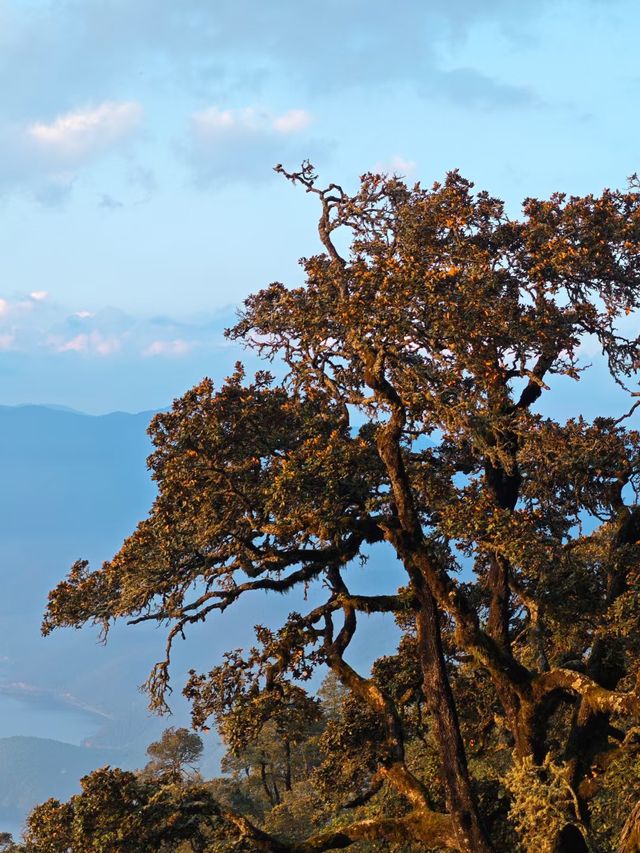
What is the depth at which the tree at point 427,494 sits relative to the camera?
17.0 m

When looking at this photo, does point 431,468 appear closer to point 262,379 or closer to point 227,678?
point 262,379

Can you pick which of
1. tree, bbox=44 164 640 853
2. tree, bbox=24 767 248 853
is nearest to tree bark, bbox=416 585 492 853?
tree, bbox=44 164 640 853

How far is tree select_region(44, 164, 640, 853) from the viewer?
1700cm

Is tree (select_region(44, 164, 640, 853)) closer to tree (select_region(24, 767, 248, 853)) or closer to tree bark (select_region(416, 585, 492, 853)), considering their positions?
tree bark (select_region(416, 585, 492, 853))

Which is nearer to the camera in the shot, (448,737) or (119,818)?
(448,737)

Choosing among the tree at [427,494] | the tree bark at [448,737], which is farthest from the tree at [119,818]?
the tree bark at [448,737]

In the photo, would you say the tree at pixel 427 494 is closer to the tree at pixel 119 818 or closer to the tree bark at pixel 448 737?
Result: the tree bark at pixel 448 737

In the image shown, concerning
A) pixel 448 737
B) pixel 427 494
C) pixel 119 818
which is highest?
pixel 427 494

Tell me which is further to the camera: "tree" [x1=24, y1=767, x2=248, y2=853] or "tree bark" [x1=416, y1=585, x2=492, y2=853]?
"tree" [x1=24, y1=767, x2=248, y2=853]

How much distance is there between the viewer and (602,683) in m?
18.9

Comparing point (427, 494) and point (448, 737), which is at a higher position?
point (427, 494)

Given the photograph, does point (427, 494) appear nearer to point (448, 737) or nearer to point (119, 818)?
point (448, 737)

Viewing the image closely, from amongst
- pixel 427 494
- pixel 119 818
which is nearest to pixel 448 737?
pixel 427 494

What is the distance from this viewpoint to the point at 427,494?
19547mm
